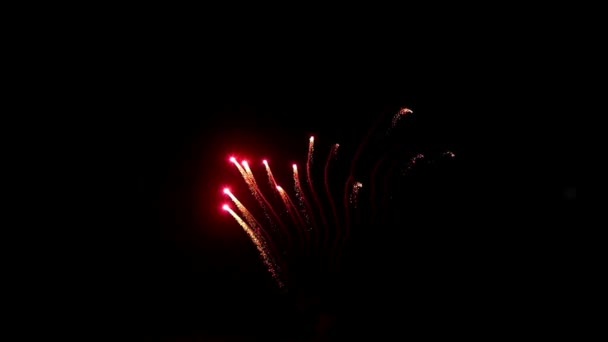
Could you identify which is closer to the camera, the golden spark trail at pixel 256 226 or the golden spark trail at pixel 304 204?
the golden spark trail at pixel 304 204

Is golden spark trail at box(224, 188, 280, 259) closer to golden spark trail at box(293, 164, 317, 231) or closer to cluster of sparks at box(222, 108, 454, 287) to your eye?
cluster of sparks at box(222, 108, 454, 287)

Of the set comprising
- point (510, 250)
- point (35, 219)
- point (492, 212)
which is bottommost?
point (510, 250)

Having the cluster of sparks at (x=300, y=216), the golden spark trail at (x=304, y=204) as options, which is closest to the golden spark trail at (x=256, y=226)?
the cluster of sparks at (x=300, y=216)

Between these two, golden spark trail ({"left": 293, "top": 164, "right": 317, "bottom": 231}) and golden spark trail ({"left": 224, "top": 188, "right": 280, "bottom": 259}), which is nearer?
golden spark trail ({"left": 293, "top": 164, "right": 317, "bottom": 231})

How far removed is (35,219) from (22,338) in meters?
1.94

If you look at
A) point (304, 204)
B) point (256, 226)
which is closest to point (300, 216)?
point (304, 204)

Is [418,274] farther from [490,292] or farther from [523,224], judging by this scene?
[523,224]

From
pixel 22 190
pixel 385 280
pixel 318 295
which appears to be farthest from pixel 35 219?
pixel 385 280

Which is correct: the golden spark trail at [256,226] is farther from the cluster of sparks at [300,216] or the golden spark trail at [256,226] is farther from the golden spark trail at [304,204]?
the golden spark trail at [304,204]

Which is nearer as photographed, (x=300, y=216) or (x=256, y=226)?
(x=300, y=216)

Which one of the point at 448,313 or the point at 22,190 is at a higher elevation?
the point at 22,190

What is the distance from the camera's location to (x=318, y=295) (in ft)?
25.1

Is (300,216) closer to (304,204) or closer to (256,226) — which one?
(304,204)

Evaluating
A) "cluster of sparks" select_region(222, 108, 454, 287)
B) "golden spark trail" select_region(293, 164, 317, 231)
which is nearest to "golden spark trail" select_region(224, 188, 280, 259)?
"cluster of sparks" select_region(222, 108, 454, 287)
